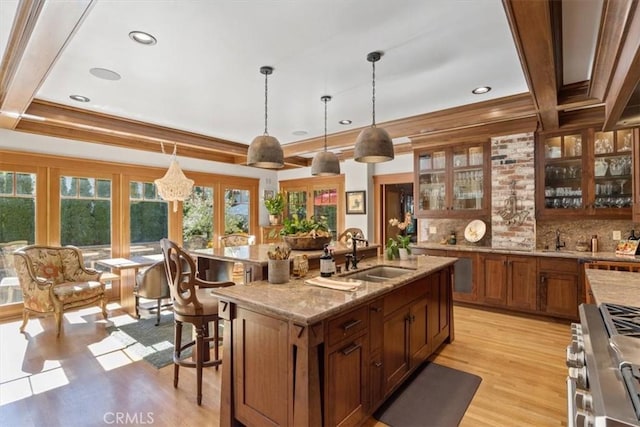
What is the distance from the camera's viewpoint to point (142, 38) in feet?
7.65

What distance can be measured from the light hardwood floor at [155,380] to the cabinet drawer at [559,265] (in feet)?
2.29

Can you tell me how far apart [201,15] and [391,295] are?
2.30 meters

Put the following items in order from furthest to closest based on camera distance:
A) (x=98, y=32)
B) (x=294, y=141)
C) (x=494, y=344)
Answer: (x=294, y=141) → (x=494, y=344) → (x=98, y=32)

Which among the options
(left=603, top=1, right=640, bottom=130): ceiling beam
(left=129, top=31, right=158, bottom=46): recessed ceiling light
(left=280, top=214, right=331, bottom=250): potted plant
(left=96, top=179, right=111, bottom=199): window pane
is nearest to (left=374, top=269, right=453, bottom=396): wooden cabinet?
(left=280, top=214, right=331, bottom=250): potted plant

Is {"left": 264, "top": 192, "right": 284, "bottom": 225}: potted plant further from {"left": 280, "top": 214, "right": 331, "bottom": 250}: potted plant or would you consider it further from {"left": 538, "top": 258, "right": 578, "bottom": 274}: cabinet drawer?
{"left": 538, "top": 258, "right": 578, "bottom": 274}: cabinet drawer

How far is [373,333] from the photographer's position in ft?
6.85

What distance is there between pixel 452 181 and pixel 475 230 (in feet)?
2.73

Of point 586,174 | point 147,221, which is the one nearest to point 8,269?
point 147,221

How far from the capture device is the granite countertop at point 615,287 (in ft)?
6.12

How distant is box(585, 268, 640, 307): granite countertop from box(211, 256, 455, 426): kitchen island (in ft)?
3.89

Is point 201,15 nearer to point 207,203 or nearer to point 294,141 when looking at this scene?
point 294,141

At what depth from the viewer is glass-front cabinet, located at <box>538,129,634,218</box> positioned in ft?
12.4

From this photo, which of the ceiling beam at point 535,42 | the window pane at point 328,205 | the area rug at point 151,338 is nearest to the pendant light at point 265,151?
the ceiling beam at point 535,42

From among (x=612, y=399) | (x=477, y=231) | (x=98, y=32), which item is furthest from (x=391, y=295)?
(x=477, y=231)
